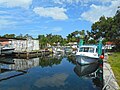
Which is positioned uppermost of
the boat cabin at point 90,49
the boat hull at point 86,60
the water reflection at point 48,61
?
the boat cabin at point 90,49

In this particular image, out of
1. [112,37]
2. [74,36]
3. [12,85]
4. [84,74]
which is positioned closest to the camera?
[12,85]

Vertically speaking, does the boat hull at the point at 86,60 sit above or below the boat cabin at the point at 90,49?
below

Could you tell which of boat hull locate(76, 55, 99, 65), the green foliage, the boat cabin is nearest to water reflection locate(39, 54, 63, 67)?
the boat cabin

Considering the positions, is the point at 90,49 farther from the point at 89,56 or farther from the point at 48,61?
the point at 48,61

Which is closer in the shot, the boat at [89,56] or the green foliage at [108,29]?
the boat at [89,56]

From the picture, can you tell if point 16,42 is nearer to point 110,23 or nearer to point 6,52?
point 6,52

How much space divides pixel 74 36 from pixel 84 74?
97026 mm

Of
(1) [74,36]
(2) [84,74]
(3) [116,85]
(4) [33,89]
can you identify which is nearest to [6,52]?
(2) [84,74]

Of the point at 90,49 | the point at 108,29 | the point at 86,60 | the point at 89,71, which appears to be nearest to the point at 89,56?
the point at 86,60

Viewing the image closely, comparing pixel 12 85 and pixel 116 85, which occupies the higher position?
pixel 116 85

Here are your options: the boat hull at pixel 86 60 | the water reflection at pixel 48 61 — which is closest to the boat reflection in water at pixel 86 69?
the boat hull at pixel 86 60

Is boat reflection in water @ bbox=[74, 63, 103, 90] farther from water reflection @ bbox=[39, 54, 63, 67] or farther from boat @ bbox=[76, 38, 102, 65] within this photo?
water reflection @ bbox=[39, 54, 63, 67]

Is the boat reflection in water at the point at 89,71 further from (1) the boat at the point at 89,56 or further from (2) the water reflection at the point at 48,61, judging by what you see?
(2) the water reflection at the point at 48,61

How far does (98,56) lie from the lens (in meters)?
33.3
